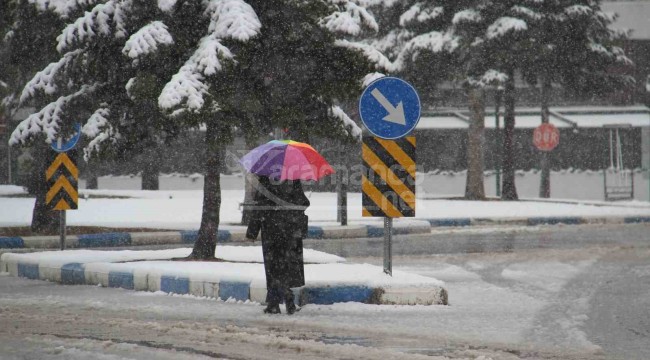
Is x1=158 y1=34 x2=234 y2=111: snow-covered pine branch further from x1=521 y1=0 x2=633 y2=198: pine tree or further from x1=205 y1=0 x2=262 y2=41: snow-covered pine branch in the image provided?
x1=521 y1=0 x2=633 y2=198: pine tree

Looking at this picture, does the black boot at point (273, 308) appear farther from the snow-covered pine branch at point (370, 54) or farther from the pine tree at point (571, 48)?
the pine tree at point (571, 48)

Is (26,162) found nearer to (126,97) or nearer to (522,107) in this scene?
(522,107)

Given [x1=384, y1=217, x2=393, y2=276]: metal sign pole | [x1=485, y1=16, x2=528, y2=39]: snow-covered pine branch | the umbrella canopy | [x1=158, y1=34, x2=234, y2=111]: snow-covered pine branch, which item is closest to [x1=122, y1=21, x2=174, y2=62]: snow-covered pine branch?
[x1=158, y1=34, x2=234, y2=111]: snow-covered pine branch

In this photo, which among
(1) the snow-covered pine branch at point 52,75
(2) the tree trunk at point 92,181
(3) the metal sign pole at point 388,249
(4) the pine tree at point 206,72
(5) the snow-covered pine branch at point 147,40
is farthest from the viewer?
(2) the tree trunk at point 92,181

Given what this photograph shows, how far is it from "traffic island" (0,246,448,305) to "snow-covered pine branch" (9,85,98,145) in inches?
66.4

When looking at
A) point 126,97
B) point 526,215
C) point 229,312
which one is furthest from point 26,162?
point 229,312

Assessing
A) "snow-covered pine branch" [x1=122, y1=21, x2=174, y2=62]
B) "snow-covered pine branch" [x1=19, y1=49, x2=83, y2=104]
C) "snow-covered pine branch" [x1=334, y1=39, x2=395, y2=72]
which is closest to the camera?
"snow-covered pine branch" [x1=122, y1=21, x2=174, y2=62]

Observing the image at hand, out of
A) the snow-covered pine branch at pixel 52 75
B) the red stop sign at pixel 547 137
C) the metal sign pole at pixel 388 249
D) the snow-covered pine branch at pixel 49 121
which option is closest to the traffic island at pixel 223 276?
the metal sign pole at pixel 388 249

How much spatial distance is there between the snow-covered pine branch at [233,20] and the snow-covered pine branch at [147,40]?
1.98 ft

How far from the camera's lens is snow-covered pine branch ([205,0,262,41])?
12.4 metres

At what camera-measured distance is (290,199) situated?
10125 millimetres

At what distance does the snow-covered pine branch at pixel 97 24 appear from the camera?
12938mm

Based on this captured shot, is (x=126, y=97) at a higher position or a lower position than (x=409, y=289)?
higher

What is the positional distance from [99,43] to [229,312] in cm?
491
